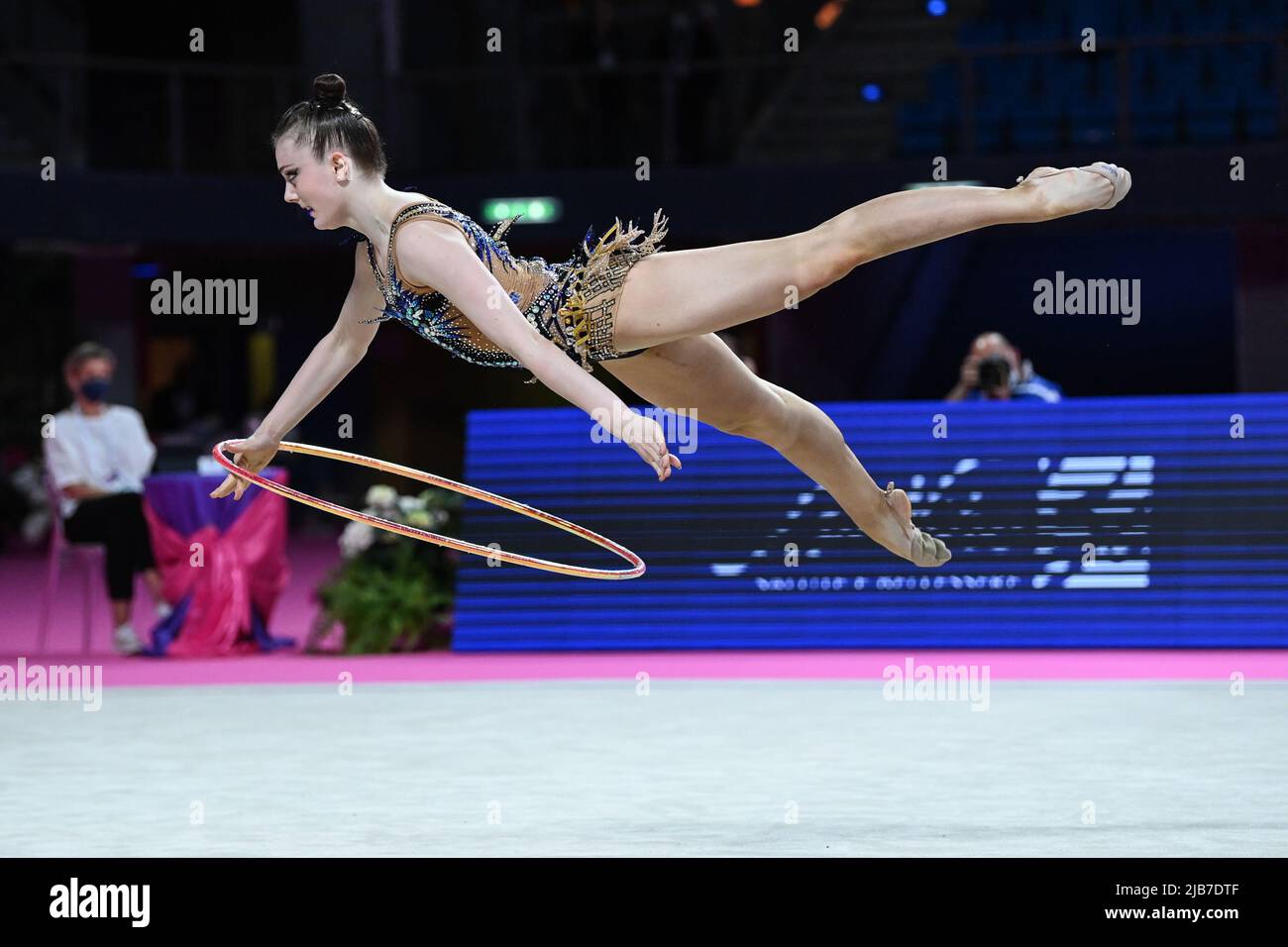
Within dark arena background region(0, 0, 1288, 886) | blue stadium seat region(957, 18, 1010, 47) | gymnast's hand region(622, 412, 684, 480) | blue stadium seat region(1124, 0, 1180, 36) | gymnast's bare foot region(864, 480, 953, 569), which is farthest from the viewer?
blue stadium seat region(957, 18, 1010, 47)

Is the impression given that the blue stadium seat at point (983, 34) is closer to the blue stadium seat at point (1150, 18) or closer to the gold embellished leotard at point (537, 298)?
the blue stadium seat at point (1150, 18)

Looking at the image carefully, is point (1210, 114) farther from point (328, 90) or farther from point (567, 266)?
point (328, 90)

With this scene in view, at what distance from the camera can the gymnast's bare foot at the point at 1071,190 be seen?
4.12 m

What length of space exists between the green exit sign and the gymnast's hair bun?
9307mm

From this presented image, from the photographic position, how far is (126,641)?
917 centimetres

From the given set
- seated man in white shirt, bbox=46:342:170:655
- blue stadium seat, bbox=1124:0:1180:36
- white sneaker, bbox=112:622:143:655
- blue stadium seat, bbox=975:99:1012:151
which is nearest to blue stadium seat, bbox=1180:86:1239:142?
blue stadium seat, bbox=1124:0:1180:36

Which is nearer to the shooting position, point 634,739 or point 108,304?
point 634,739

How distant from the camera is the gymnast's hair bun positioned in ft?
13.6

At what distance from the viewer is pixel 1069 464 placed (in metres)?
8.71

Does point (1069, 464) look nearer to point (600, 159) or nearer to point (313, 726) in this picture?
point (313, 726)

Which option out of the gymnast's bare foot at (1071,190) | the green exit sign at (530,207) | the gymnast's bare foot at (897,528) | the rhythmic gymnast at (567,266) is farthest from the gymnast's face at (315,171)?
the green exit sign at (530,207)

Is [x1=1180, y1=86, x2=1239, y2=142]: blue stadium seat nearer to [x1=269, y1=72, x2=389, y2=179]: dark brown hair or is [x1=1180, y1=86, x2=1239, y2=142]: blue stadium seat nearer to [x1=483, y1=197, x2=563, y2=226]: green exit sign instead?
[x1=483, y1=197, x2=563, y2=226]: green exit sign

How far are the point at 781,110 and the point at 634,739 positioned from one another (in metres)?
8.91
